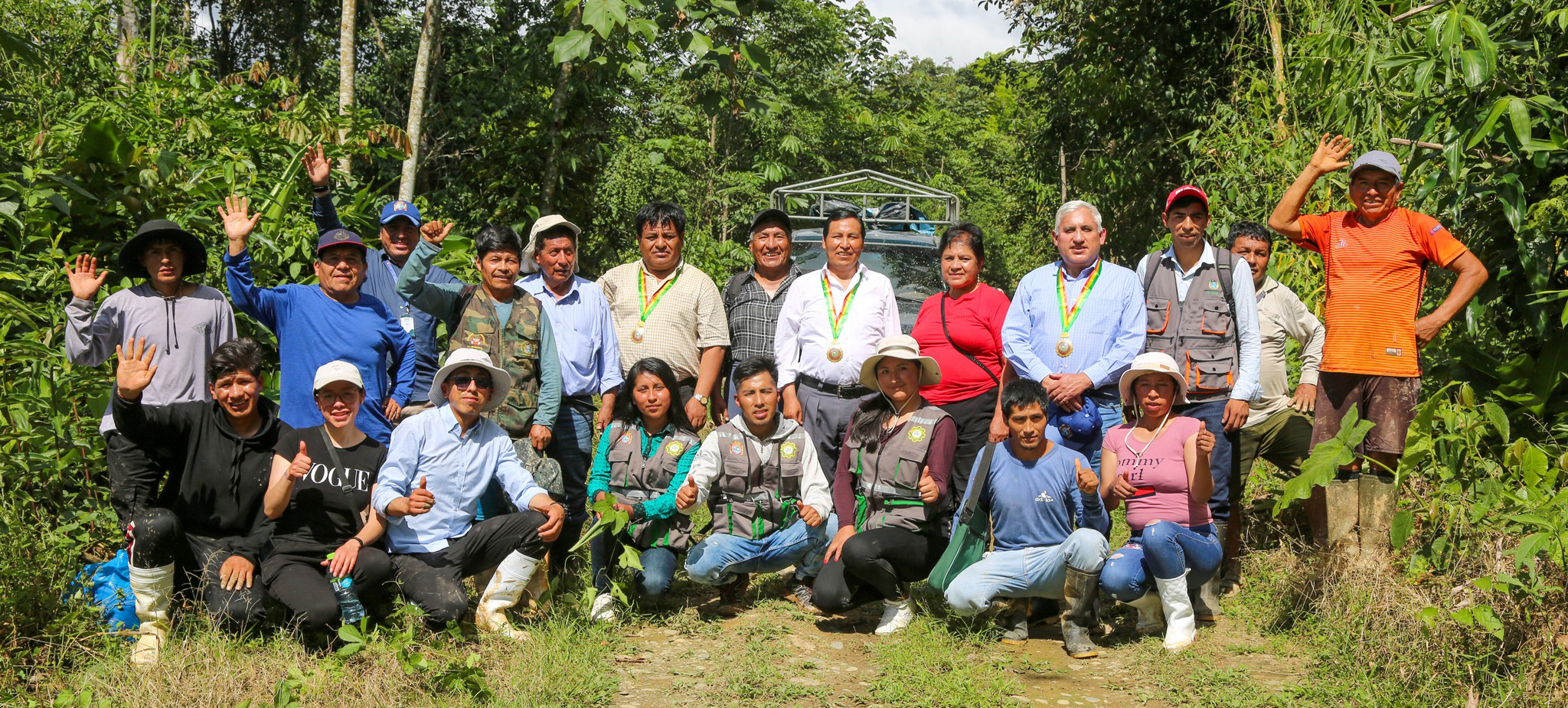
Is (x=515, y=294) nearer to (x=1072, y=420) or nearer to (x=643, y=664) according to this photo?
(x=643, y=664)

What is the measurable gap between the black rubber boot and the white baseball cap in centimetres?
298

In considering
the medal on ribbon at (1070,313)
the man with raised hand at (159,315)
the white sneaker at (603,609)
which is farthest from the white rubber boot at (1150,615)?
the man with raised hand at (159,315)

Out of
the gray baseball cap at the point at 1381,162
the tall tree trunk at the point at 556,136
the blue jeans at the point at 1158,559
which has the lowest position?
the blue jeans at the point at 1158,559

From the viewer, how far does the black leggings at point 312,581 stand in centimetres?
427

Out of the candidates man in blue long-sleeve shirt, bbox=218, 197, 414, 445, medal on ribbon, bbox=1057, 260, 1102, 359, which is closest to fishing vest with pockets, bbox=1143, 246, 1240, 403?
medal on ribbon, bbox=1057, 260, 1102, 359

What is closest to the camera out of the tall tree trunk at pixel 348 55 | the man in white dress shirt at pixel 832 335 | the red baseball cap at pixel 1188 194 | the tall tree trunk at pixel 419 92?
the red baseball cap at pixel 1188 194

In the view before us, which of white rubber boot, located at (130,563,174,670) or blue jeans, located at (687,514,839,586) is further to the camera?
blue jeans, located at (687,514,839,586)

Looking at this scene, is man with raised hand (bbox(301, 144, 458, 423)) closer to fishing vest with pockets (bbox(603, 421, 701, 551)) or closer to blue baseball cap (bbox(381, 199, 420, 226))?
blue baseball cap (bbox(381, 199, 420, 226))

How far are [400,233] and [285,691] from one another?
106 inches

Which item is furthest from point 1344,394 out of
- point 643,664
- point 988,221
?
point 988,221

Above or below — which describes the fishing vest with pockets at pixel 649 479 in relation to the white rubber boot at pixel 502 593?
above

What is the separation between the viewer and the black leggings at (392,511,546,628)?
4480 mm

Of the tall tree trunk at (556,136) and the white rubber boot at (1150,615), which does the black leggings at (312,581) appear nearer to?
the white rubber boot at (1150,615)

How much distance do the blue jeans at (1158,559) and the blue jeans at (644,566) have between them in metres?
1.88
